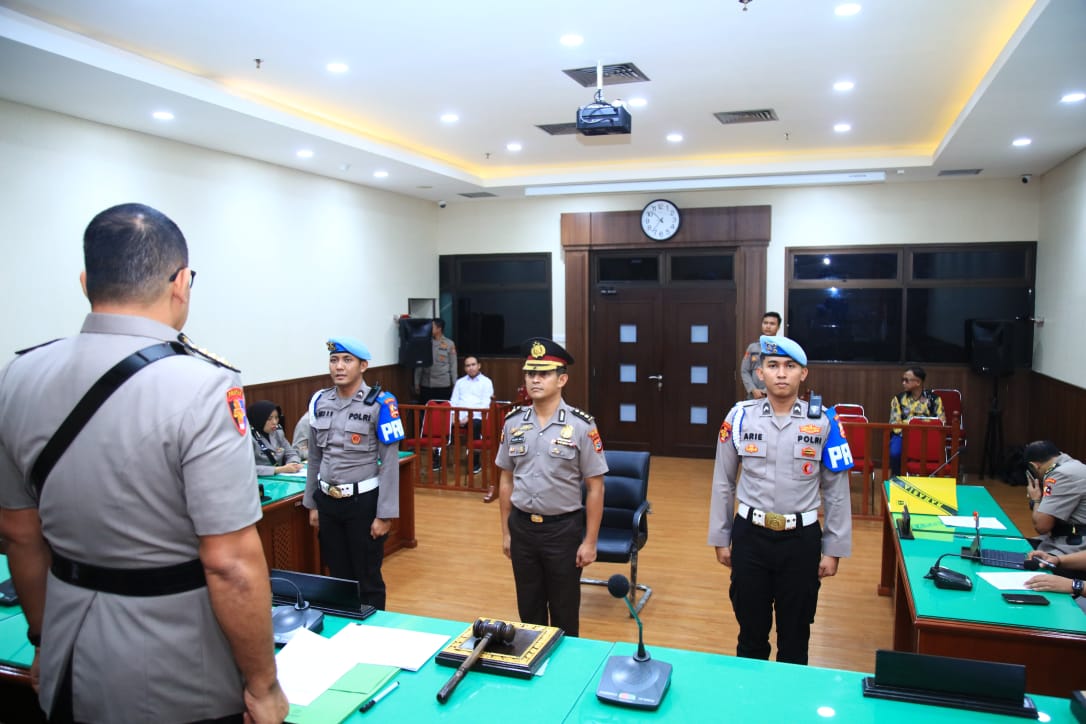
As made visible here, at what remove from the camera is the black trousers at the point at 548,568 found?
10.8ft

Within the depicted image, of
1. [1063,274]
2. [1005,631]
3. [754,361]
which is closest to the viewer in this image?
[1005,631]

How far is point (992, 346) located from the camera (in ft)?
26.5

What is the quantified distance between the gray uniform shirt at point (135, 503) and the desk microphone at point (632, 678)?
932 millimetres

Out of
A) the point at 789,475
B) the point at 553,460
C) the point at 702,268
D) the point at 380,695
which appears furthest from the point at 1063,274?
the point at 380,695

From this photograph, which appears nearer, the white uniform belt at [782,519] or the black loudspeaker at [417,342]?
the white uniform belt at [782,519]

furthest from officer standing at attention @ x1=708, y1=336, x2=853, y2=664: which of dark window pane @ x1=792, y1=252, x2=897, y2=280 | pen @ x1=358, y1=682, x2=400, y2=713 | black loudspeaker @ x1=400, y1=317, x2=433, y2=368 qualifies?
black loudspeaker @ x1=400, y1=317, x2=433, y2=368

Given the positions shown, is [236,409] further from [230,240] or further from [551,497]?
[230,240]

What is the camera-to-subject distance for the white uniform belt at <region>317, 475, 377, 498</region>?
381 cm

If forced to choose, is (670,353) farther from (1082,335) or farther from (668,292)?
(1082,335)

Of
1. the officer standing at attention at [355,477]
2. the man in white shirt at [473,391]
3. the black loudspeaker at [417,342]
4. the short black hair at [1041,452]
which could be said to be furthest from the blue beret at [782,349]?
the black loudspeaker at [417,342]

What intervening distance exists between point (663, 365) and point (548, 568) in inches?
261

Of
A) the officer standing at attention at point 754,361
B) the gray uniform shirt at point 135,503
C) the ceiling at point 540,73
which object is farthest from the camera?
the officer standing at attention at point 754,361

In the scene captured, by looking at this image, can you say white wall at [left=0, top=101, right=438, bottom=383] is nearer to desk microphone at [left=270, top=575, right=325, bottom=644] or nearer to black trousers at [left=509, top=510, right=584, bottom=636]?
desk microphone at [left=270, top=575, right=325, bottom=644]

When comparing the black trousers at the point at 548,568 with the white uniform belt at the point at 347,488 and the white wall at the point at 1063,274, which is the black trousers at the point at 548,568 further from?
the white wall at the point at 1063,274
